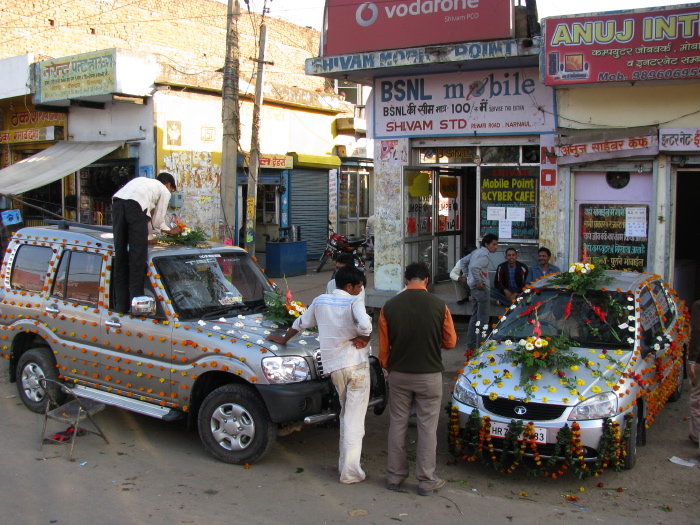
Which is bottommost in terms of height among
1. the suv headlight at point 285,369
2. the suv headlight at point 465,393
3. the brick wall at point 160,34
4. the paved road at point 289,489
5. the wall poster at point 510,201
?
the paved road at point 289,489

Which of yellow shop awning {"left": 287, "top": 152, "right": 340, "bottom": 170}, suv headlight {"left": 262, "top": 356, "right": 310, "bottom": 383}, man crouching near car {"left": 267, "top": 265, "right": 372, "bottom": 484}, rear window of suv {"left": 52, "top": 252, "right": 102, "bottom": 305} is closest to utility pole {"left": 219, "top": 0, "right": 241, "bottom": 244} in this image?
rear window of suv {"left": 52, "top": 252, "right": 102, "bottom": 305}

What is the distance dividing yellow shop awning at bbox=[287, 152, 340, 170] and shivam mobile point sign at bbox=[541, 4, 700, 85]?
33.8 feet

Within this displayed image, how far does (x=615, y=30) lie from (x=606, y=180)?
6.90 feet

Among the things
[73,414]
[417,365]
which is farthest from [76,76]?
[417,365]

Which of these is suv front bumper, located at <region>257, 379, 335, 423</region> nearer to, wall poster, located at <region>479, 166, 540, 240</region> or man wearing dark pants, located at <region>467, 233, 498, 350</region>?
man wearing dark pants, located at <region>467, 233, 498, 350</region>

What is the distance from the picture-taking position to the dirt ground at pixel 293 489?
4820 mm

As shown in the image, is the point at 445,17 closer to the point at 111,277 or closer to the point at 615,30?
the point at 615,30

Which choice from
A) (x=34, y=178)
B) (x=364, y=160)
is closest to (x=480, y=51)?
(x=34, y=178)

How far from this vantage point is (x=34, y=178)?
14.8 m

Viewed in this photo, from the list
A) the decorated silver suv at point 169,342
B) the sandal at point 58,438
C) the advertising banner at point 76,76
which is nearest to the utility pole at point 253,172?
the advertising banner at point 76,76

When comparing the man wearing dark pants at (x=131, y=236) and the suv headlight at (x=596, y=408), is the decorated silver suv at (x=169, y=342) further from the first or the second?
the suv headlight at (x=596, y=408)

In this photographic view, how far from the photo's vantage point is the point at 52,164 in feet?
51.3

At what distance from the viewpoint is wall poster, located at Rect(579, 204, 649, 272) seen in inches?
385

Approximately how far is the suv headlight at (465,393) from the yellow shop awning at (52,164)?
37.9ft
